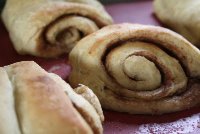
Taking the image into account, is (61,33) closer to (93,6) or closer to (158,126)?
(93,6)

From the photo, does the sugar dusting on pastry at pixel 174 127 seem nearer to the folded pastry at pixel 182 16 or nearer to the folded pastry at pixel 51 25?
the folded pastry at pixel 182 16

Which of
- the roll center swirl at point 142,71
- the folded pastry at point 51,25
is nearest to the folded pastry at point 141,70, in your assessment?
the roll center swirl at point 142,71

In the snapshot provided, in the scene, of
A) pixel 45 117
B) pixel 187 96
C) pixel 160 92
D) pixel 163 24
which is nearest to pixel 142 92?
pixel 160 92

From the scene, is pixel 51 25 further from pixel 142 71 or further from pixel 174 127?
pixel 174 127

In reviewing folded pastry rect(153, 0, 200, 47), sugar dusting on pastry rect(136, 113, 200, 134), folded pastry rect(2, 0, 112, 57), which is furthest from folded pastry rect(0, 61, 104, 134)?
folded pastry rect(153, 0, 200, 47)

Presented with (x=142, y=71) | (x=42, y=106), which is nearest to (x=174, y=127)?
(x=142, y=71)

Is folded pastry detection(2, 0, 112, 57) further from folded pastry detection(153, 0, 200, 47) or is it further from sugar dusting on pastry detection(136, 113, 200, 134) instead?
sugar dusting on pastry detection(136, 113, 200, 134)
